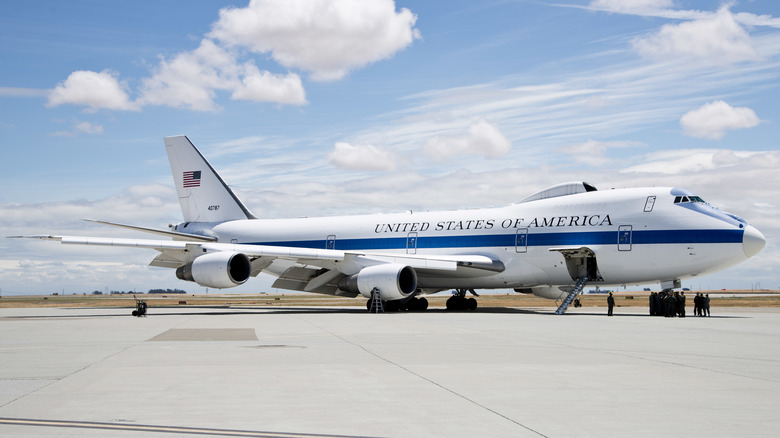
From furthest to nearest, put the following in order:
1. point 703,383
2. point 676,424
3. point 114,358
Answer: point 114,358, point 703,383, point 676,424

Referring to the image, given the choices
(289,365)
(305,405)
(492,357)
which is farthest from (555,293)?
(305,405)

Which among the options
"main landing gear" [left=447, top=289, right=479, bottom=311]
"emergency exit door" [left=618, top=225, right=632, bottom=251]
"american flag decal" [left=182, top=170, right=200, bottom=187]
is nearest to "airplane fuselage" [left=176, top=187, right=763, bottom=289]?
"emergency exit door" [left=618, top=225, right=632, bottom=251]

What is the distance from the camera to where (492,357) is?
42.5 ft

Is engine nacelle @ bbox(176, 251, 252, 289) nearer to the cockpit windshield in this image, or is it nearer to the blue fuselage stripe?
the blue fuselage stripe

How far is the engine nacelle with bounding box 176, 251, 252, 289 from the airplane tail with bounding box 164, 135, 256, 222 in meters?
11.4

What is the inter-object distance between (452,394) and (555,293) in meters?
28.5

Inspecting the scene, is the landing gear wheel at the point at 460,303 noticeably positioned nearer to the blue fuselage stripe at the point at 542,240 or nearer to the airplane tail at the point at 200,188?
the blue fuselage stripe at the point at 542,240

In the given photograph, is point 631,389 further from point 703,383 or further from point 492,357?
point 492,357

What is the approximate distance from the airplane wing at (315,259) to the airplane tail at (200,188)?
794 cm

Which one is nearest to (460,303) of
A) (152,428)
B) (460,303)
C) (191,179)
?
(460,303)

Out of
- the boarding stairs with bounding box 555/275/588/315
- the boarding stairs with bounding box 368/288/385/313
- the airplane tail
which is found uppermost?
the airplane tail

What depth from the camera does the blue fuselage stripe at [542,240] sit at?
28781 millimetres

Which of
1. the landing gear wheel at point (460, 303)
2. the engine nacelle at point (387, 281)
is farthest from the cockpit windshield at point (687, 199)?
the landing gear wheel at point (460, 303)

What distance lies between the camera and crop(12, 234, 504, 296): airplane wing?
107 ft
